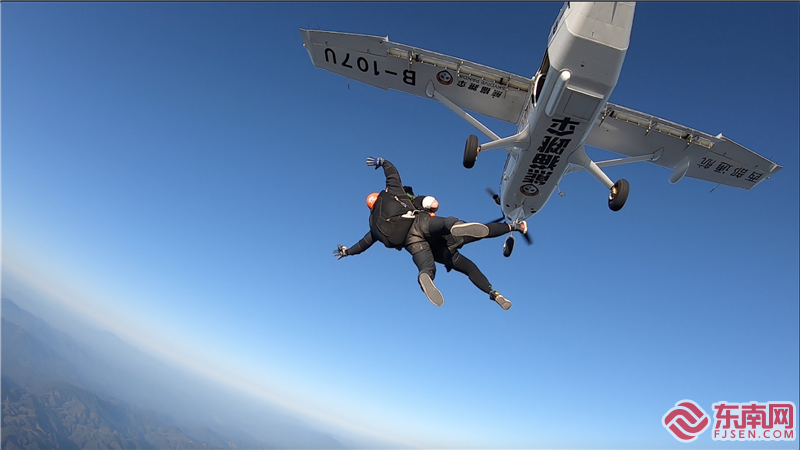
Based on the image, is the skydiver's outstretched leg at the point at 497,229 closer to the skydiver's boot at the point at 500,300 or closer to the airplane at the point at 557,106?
the skydiver's boot at the point at 500,300

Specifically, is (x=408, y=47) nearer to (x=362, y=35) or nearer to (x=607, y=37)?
(x=362, y=35)

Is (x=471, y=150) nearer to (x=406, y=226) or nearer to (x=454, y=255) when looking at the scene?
(x=454, y=255)

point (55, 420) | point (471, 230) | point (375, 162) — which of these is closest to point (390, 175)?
point (375, 162)

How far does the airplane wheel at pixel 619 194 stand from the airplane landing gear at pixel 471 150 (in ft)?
11.1

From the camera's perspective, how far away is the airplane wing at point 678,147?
13000 millimetres

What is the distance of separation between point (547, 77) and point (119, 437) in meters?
235

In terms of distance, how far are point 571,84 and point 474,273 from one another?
13.6 ft

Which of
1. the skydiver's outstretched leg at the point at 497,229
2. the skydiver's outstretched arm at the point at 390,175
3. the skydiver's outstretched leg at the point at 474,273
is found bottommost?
the skydiver's outstretched leg at the point at 474,273

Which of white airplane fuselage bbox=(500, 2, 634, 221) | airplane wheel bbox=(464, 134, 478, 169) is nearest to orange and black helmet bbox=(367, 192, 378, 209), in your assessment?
airplane wheel bbox=(464, 134, 478, 169)

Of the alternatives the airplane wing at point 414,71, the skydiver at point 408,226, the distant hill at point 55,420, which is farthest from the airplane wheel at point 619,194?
the distant hill at point 55,420

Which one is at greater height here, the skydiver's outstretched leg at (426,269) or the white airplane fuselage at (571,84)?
the white airplane fuselage at (571,84)

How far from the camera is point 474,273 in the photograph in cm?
688

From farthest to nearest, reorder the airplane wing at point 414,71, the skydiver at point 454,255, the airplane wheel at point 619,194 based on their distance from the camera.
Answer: the airplane wing at point 414,71 < the airplane wheel at point 619,194 < the skydiver at point 454,255

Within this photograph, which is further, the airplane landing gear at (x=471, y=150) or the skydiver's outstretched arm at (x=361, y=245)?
the airplane landing gear at (x=471, y=150)
